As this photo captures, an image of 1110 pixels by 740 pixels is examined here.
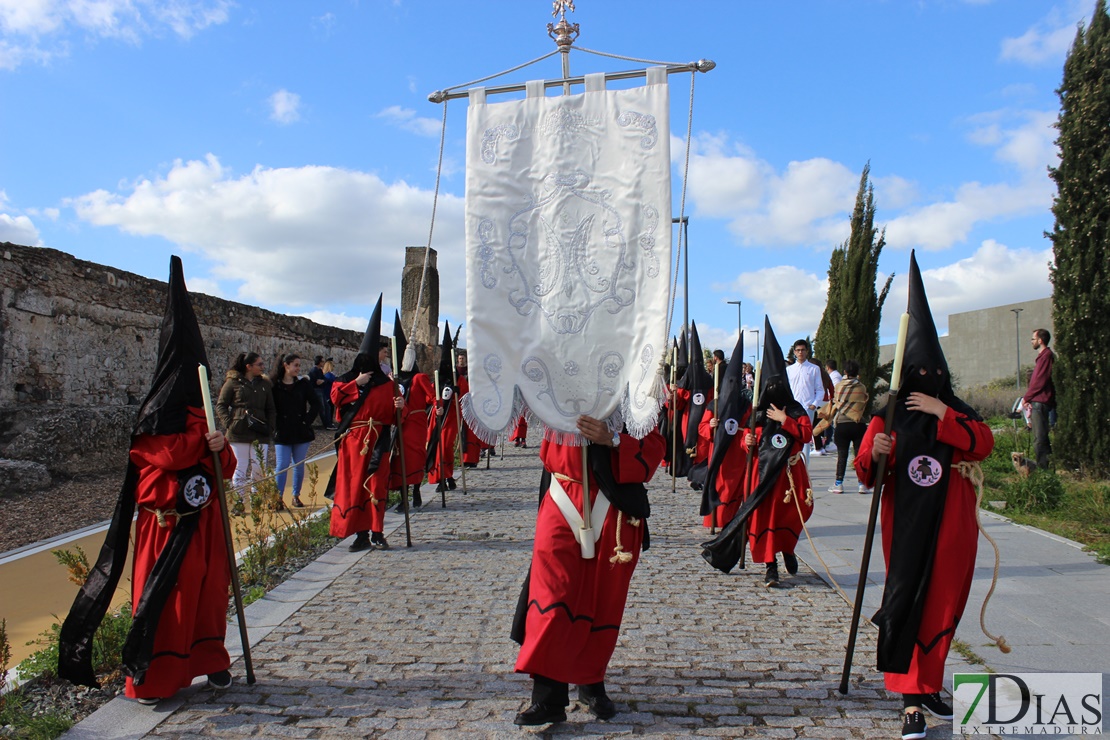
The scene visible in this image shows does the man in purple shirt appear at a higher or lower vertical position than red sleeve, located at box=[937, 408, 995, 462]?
higher

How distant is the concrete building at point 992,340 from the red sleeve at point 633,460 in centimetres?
3528

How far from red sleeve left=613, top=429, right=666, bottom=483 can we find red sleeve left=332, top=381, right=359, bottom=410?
14.8ft

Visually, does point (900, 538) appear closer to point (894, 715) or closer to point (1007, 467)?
point (894, 715)

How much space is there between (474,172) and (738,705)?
310cm

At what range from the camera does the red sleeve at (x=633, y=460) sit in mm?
4027

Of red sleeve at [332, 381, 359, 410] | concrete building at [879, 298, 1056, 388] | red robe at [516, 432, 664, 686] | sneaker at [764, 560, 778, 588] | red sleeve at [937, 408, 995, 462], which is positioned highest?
concrete building at [879, 298, 1056, 388]

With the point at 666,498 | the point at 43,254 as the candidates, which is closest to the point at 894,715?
the point at 666,498

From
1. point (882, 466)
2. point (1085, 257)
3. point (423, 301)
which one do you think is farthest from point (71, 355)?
point (1085, 257)

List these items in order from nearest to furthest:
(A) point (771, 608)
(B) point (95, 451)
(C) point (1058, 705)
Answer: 1. (C) point (1058, 705)
2. (A) point (771, 608)
3. (B) point (95, 451)

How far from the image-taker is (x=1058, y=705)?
153 inches

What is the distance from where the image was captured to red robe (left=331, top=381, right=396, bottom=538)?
295 inches

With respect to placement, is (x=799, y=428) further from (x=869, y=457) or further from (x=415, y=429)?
(x=415, y=429)

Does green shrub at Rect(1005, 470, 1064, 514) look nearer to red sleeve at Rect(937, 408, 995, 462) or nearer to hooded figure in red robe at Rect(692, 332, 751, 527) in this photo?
hooded figure in red robe at Rect(692, 332, 751, 527)

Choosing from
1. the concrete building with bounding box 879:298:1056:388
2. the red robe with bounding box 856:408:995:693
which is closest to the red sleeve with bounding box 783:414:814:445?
the red robe with bounding box 856:408:995:693
